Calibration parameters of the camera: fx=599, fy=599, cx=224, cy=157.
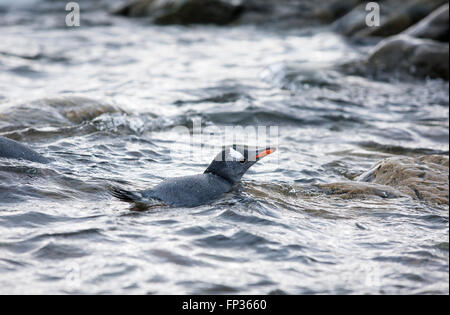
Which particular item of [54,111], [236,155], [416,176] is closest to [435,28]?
[416,176]

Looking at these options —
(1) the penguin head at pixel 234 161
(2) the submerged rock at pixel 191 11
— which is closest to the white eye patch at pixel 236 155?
(1) the penguin head at pixel 234 161

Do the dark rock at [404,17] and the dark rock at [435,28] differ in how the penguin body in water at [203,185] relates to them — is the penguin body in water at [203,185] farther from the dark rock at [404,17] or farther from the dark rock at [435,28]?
the dark rock at [404,17]

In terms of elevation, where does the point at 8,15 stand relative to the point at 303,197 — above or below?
above

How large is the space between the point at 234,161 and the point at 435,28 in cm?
839

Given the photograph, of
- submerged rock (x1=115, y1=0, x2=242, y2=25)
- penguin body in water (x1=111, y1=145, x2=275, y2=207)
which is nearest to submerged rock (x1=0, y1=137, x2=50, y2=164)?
penguin body in water (x1=111, y1=145, x2=275, y2=207)

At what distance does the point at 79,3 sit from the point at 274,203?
16.3 m

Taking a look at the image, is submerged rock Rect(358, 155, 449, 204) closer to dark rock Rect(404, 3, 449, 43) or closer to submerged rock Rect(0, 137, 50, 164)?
submerged rock Rect(0, 137, 50, 164)

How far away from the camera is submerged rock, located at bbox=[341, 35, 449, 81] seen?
11031 mm

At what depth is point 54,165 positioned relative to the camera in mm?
5734

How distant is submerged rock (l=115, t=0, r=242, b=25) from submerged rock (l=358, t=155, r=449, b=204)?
11.6 meters

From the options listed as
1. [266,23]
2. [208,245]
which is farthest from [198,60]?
[208,245]

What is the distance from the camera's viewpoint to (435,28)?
12.2 metres

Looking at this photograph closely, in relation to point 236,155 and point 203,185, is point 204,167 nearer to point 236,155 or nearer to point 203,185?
point 236,155
